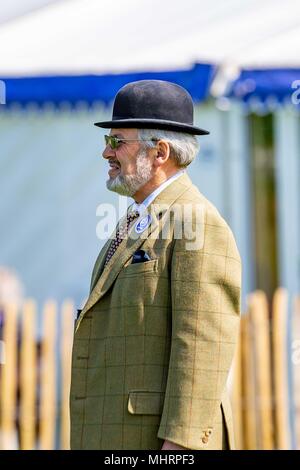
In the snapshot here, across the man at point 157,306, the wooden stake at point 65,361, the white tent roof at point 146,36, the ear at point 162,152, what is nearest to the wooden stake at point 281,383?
the wooden stake at point 65,361

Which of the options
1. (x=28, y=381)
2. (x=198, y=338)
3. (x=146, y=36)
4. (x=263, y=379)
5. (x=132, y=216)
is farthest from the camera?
(x=146, y=36)

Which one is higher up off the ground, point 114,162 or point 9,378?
point 114,162

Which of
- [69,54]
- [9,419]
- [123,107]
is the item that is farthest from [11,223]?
[123,107]

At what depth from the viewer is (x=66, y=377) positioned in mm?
6168

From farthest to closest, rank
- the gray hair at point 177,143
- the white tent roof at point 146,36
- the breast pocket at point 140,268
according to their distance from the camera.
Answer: the white tent roof at point 146,36, the gray hair at point 177,143, the breast pocket at point 140,268

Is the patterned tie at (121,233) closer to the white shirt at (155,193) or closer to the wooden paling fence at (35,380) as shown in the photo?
the white shirt at (155,193)

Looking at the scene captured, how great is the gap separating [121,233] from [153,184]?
19cm

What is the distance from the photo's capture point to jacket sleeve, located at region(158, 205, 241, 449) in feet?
9.62

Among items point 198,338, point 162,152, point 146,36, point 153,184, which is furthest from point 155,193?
point 146,36

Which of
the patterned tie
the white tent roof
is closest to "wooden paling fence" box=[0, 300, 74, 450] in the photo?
the white tent roof

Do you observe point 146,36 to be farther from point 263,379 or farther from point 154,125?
point 154,125

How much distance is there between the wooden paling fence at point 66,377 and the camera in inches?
236

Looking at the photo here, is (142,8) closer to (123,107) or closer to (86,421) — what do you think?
(123,107)

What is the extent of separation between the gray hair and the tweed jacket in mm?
84
